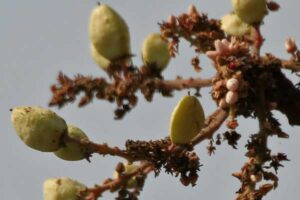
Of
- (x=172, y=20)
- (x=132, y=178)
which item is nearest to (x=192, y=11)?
(x=172, y=20)

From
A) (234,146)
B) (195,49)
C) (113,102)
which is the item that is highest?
(195,49)

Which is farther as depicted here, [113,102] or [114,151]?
[114,151]

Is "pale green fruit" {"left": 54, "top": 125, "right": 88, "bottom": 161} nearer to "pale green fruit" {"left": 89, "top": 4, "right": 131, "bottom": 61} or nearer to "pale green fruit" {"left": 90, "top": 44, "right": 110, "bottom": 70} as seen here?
Result: "pale green fruit" {"left": 90, "top": 44, "right": 110, "bottom": 70}

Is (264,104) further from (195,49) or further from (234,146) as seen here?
(195,49)

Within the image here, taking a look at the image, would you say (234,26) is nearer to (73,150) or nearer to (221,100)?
(221,100)

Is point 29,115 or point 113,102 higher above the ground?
point 29,115

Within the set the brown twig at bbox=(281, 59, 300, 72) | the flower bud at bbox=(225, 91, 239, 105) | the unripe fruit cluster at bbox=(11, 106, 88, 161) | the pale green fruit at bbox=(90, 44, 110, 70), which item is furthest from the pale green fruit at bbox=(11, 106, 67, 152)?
the brown twig at bbox=(281, 59, 300, 72)

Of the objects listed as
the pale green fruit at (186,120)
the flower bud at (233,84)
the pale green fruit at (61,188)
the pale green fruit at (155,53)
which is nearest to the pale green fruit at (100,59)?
the pale green fruit at (155,53)

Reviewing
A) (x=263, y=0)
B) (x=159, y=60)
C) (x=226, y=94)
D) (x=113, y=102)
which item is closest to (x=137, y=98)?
(x=113, y=102)
